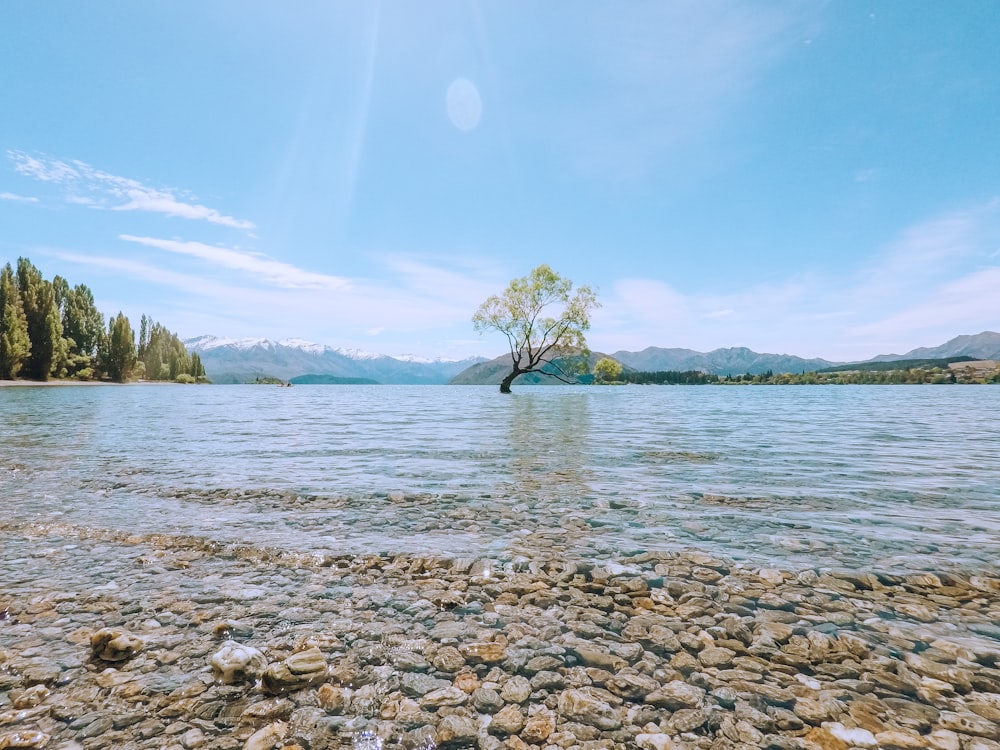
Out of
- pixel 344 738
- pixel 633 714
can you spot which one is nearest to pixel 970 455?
pixel 633 714

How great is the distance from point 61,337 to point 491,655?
533 ft

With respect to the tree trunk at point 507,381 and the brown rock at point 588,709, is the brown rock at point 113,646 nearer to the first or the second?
the brown rock at point 588,709

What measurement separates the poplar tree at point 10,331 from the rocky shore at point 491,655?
5501 inches

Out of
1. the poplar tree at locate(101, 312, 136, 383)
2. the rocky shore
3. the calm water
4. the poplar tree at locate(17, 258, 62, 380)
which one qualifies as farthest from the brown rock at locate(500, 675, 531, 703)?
the poplar tree at locate(101, 312, 136, 383)

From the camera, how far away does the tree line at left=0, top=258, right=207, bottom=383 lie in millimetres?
106188

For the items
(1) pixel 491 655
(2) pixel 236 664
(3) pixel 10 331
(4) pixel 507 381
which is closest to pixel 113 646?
(2) pixel 236 664

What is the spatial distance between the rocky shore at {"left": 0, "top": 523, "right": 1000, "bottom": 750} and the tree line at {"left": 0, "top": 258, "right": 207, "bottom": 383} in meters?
142

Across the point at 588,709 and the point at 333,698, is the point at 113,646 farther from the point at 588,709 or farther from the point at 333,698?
the point at 588,709

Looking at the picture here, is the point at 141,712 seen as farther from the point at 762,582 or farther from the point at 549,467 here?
the point at 549,467

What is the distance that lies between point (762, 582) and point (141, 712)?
7.34 meters

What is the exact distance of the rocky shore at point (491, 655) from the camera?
387cm

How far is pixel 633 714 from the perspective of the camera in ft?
13.4

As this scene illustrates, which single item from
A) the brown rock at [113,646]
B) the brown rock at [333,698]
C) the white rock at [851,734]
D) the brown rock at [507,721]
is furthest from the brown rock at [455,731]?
the brown rock at [113,646]

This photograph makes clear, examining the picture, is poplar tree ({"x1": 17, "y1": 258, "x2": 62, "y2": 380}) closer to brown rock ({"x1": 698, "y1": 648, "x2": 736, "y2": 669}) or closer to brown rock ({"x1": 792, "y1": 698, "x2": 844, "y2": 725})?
brown rock ({"x1": 698, "y1": 648, "x2": 736, "y2": 669})
